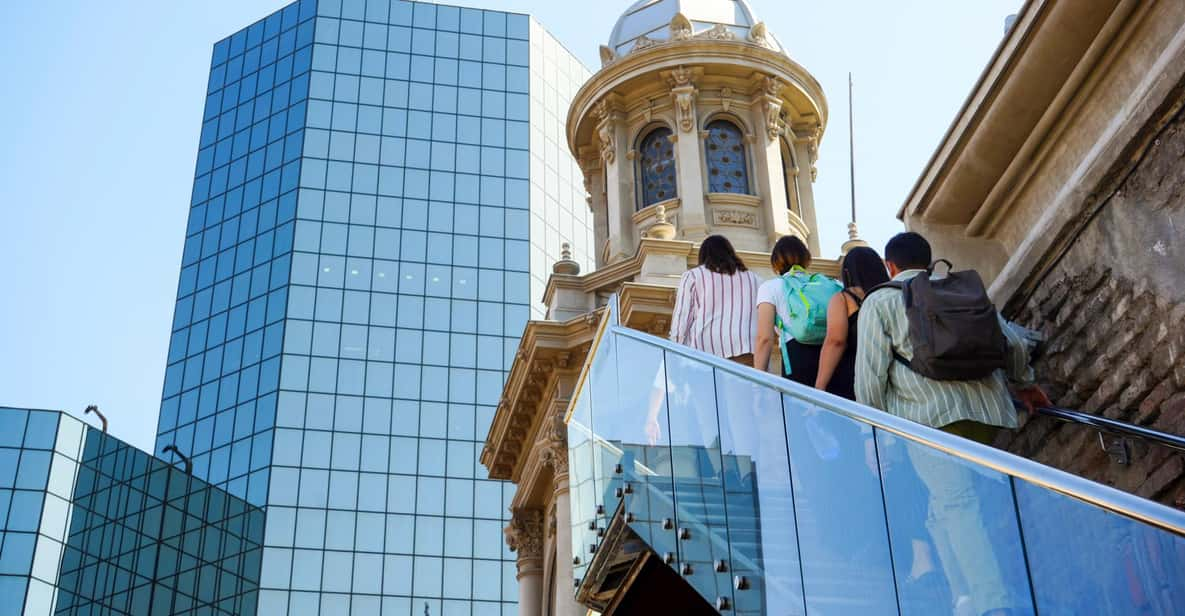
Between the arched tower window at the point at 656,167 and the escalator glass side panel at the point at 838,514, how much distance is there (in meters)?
26.2

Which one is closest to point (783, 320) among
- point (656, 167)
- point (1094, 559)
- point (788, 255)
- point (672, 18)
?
point (788, 255)

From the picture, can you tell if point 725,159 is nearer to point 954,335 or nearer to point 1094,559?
point 954,335

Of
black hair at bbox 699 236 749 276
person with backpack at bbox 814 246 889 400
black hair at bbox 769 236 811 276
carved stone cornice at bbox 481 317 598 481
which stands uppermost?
carved stone cornice at bbox 481 317 598 481

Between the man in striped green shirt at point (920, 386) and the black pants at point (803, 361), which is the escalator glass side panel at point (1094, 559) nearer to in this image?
the man in striped green shirt at point (920, 386)

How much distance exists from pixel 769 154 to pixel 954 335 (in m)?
26.8

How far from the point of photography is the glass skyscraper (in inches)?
2140

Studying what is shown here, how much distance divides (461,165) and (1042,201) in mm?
58755

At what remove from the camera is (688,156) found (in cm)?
3150

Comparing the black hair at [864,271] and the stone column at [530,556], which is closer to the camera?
the black hair at [864,271]

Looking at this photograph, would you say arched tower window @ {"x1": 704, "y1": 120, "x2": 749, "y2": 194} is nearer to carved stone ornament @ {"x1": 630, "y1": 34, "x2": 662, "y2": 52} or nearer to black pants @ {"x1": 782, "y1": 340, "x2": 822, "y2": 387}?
carved stone ornament @ {"x1": 630, "y1": 34, "x2": 662, "y2": 52}

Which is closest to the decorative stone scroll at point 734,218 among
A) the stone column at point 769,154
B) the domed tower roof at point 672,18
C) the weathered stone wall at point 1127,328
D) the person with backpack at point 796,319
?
the stone column at point 769,154

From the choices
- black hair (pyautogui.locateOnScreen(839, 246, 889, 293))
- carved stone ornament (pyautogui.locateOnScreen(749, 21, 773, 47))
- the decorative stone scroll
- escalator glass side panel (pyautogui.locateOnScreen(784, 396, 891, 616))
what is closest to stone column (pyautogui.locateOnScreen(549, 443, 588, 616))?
the decorative stone scroll

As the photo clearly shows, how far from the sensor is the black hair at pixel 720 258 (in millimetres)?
8734

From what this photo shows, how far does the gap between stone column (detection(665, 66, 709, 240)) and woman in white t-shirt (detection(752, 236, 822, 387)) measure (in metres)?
21.9
